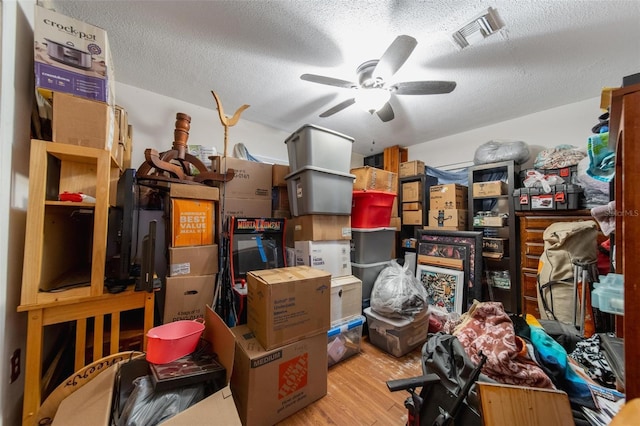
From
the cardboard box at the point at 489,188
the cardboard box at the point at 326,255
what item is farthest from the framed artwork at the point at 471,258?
the cardboard box at the point at 326,255

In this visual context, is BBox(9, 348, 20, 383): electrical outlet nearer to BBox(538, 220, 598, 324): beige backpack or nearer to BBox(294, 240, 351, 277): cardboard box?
BBox(294, 240, 351, 277): cardboard box

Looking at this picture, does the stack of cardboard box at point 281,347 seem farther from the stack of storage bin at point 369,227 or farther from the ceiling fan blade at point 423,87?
the ceiling fan blade at point 423,87

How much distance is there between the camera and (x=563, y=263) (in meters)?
2.05

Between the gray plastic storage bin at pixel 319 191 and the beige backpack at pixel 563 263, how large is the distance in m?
1.88

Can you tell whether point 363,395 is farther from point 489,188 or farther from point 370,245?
point 489,188

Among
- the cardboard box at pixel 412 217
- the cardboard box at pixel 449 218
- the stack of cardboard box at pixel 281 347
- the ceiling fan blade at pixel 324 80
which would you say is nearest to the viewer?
the stack of cardboard box at pixel 281 347

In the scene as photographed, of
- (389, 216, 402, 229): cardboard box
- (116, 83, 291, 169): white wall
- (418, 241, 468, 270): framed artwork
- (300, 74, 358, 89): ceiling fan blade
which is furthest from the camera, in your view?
(389, 216, 402, 229): cardboard box

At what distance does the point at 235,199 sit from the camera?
2.16m

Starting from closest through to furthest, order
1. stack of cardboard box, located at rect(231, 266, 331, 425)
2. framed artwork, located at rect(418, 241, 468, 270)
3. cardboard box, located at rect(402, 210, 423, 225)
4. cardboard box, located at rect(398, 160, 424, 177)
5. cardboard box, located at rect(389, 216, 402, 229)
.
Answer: stack of cardboard box, located at rect(231, 266, 331, 425)
framed artwork, located at rect(418, 241, 468, 270)
cardboard box, located at rect(389, 216, 402, 229)
cardboard box, located at rect(402, 210, 423, 225)
cardboard box, located at rect(398, 160, 424, 177)

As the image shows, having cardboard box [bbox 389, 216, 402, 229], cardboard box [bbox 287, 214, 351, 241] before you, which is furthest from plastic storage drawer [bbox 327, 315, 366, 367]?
cardboard box [bbox 389, 216, 402, 229]

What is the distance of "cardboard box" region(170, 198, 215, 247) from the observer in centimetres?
165

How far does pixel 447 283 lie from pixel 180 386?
257 cm

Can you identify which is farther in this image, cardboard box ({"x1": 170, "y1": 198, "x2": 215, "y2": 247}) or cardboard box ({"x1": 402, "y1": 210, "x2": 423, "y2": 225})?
cardboard box ({"x1": 402, "y1": 210, "x2": 423, "y2": 225})

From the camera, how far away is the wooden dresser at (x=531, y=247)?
2375 mm
